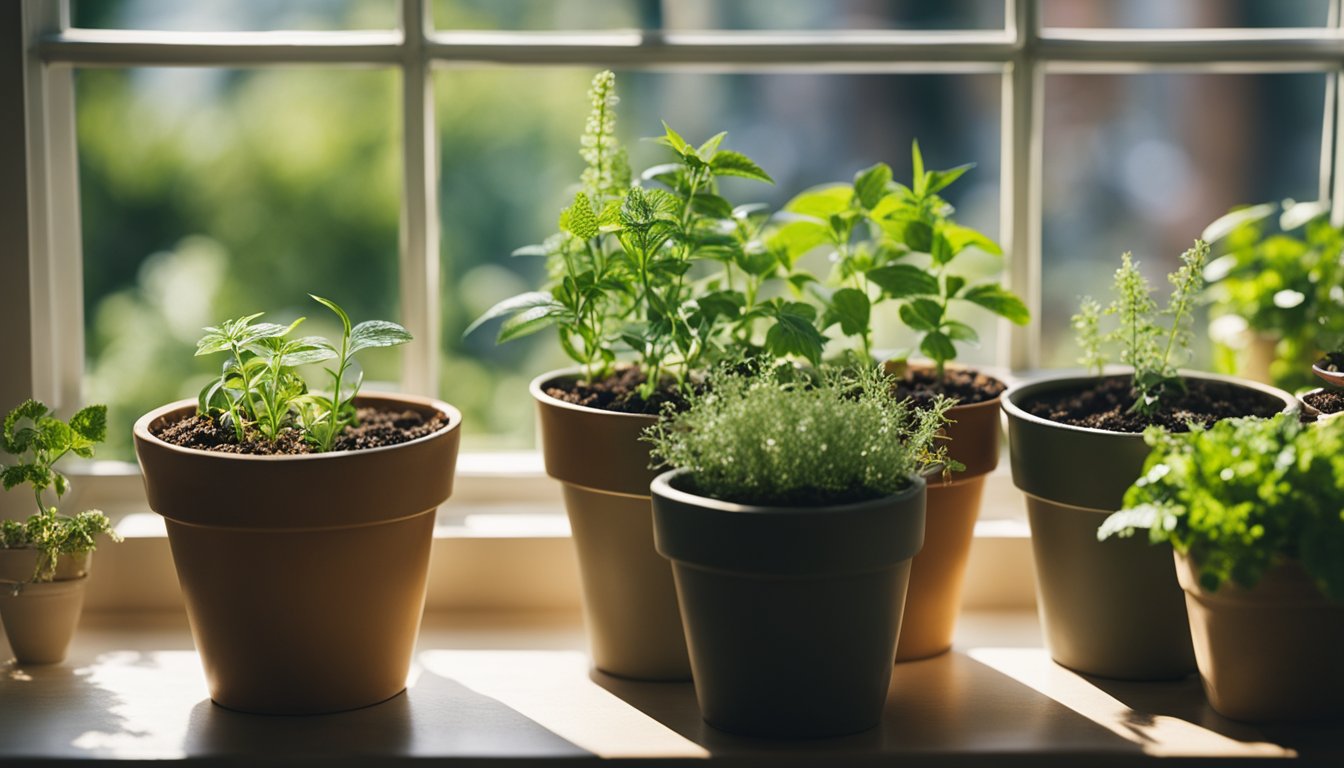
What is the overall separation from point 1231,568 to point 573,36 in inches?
38.2

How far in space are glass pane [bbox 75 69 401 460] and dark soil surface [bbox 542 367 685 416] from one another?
281 cm

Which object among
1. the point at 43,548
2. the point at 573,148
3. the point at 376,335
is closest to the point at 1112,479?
the point at 376,335

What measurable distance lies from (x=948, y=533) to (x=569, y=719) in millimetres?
458

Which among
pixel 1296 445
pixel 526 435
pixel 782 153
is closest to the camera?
pixel 1296 445

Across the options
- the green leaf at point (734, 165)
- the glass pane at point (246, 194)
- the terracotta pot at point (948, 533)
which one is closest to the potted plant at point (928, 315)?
the terracotta pot at point (948, 533)

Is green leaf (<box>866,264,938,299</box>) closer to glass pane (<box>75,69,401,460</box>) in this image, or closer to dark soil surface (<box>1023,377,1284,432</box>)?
dark soil surface (<box>1023,377,1284,432</box>)

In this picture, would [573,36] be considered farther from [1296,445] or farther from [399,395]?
[1296,445]

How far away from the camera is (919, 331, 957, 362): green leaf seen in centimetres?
132

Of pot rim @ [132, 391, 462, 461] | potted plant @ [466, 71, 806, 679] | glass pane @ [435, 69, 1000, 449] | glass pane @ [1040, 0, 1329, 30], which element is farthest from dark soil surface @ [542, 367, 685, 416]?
glass pane @ [435, 69, 1000, 449]

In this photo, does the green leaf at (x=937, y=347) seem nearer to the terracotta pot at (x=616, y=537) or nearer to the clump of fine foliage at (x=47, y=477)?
the terracotta pot at (x=616, y=537)

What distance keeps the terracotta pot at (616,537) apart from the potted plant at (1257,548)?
1.48ft

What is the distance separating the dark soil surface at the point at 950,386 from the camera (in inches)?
51.2

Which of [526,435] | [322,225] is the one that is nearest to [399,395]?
[526,435]

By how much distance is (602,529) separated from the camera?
1240 mm
